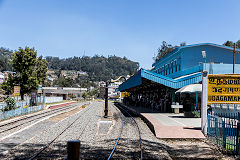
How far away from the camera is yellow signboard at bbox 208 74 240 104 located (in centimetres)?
1291

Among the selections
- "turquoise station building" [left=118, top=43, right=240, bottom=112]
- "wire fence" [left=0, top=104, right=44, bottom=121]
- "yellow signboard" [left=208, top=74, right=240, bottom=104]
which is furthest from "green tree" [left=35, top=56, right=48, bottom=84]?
"yellow signboard" [left=208, top=74, right=240, bottom=104]

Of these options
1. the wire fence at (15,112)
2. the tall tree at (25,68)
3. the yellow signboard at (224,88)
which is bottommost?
the wire fence at (15,112)

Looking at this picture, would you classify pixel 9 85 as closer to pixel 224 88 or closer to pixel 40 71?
pixel 40 71

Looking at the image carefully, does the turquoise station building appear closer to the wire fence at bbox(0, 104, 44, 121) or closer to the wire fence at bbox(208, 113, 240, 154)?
the wire fence at bbox(0, 104, 44, 121)

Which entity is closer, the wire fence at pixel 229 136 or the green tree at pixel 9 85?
the wire fence at pixel 229 136

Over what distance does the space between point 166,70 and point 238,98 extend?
26336 millimetres

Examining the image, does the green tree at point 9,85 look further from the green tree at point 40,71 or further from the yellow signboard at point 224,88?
the yellow signboard at point 224,88

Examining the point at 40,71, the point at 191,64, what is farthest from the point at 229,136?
the point at 40,71

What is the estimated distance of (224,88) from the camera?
1302 cm

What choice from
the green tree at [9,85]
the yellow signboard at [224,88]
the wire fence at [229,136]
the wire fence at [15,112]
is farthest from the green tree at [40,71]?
the wire fence at [229,136]

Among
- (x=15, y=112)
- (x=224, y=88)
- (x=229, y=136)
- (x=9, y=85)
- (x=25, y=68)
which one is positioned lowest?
(x=15, y=112)

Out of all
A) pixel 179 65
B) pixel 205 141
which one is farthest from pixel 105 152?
pixel 179 65

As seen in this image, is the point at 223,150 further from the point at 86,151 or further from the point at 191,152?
the point at 86,151

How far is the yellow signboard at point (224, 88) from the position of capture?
42.3ft
